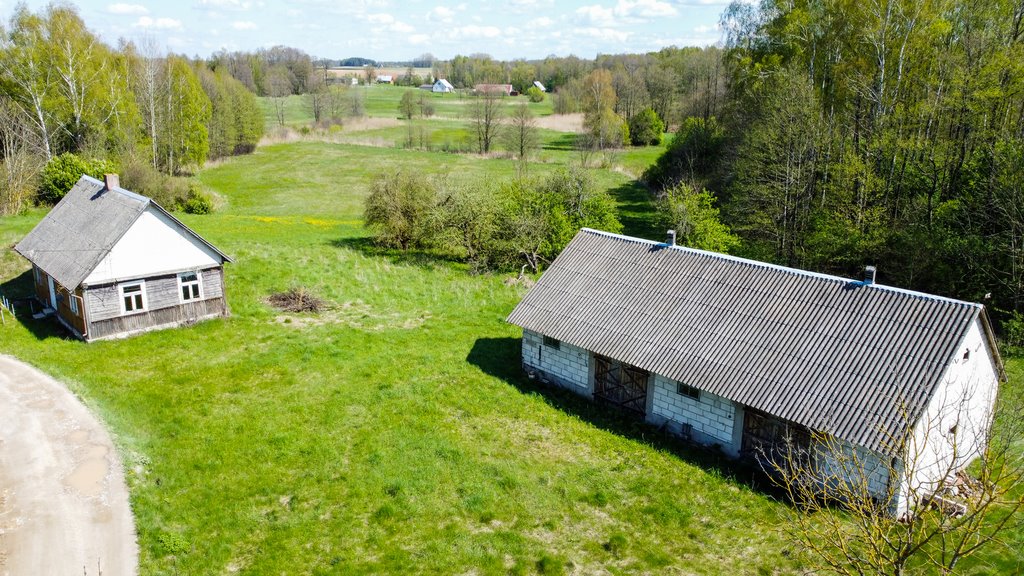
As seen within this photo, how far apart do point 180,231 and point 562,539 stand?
797 inches

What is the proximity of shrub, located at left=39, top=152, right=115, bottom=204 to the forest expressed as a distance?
341 mm

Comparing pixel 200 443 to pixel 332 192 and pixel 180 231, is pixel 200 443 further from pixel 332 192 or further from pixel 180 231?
pixel 332 192

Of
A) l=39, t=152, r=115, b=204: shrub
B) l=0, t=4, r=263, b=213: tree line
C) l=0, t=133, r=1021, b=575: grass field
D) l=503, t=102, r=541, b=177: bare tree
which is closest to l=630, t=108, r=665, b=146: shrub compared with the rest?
l=503, t=102, r=541, b=177: bare tree

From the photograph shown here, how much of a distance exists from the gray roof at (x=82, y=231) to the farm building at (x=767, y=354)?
15.6 meters

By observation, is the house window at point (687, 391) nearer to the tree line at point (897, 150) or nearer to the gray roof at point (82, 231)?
the tree line at point (897, 150)

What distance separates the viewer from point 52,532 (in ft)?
50.7

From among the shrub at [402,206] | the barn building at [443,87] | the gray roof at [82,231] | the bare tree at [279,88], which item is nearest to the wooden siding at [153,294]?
the gray roof at [82,231]

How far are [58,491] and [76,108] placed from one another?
147 ft

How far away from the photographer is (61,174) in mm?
47250

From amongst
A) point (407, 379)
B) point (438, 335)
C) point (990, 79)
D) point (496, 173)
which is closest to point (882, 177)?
point (990, 79)

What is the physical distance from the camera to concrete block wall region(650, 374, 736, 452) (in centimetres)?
1923

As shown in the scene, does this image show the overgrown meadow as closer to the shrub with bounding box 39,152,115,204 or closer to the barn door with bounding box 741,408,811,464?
the barn door with bounding box 741,408,811,464

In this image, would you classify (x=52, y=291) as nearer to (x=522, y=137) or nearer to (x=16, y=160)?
(x=16, y=160)

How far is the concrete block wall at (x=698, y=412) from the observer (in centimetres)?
1923
